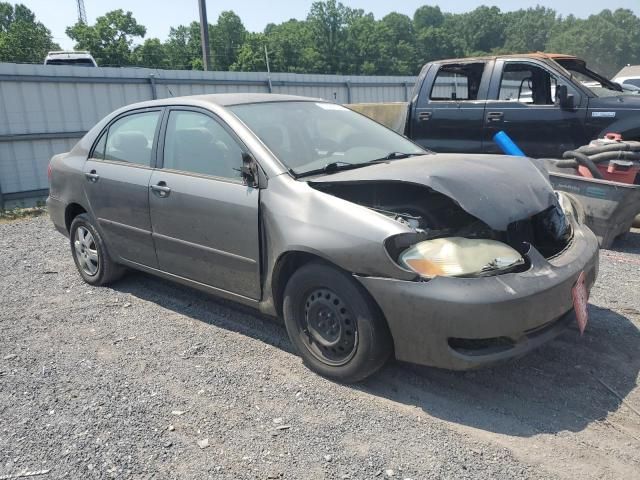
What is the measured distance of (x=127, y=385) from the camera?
10.8 ft

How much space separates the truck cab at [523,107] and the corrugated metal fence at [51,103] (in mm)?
3990

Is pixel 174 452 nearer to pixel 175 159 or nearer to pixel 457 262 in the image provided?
pixel 457 262

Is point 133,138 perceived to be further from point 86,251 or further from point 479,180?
point 479,180

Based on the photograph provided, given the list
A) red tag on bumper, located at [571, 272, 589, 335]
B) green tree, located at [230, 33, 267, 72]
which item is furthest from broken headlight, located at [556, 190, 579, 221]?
green tree, located at [230, 33, 267, 72]

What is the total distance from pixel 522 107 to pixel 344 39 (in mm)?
84812

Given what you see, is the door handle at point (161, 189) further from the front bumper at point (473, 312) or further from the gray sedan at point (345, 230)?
the front bumper at point (473, 312)

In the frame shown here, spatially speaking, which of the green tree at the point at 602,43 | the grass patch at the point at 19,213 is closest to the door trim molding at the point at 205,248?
the grass patch at the point at 19,213

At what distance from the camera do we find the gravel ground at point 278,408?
8.23ft

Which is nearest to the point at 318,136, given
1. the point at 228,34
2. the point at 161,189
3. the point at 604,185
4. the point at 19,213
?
the point at 161,189

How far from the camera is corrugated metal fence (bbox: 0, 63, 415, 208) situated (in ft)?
29.8

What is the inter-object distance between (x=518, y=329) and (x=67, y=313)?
3.57 metres

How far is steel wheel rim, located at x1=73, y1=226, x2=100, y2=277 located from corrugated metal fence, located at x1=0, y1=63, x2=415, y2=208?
385cm

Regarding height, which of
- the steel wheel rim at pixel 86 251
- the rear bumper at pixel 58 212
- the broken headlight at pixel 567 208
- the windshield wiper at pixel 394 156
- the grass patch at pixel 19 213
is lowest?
the grass patch at pixel 19 213

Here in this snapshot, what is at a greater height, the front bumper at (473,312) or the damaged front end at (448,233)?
the damaged front end at (448,233)
